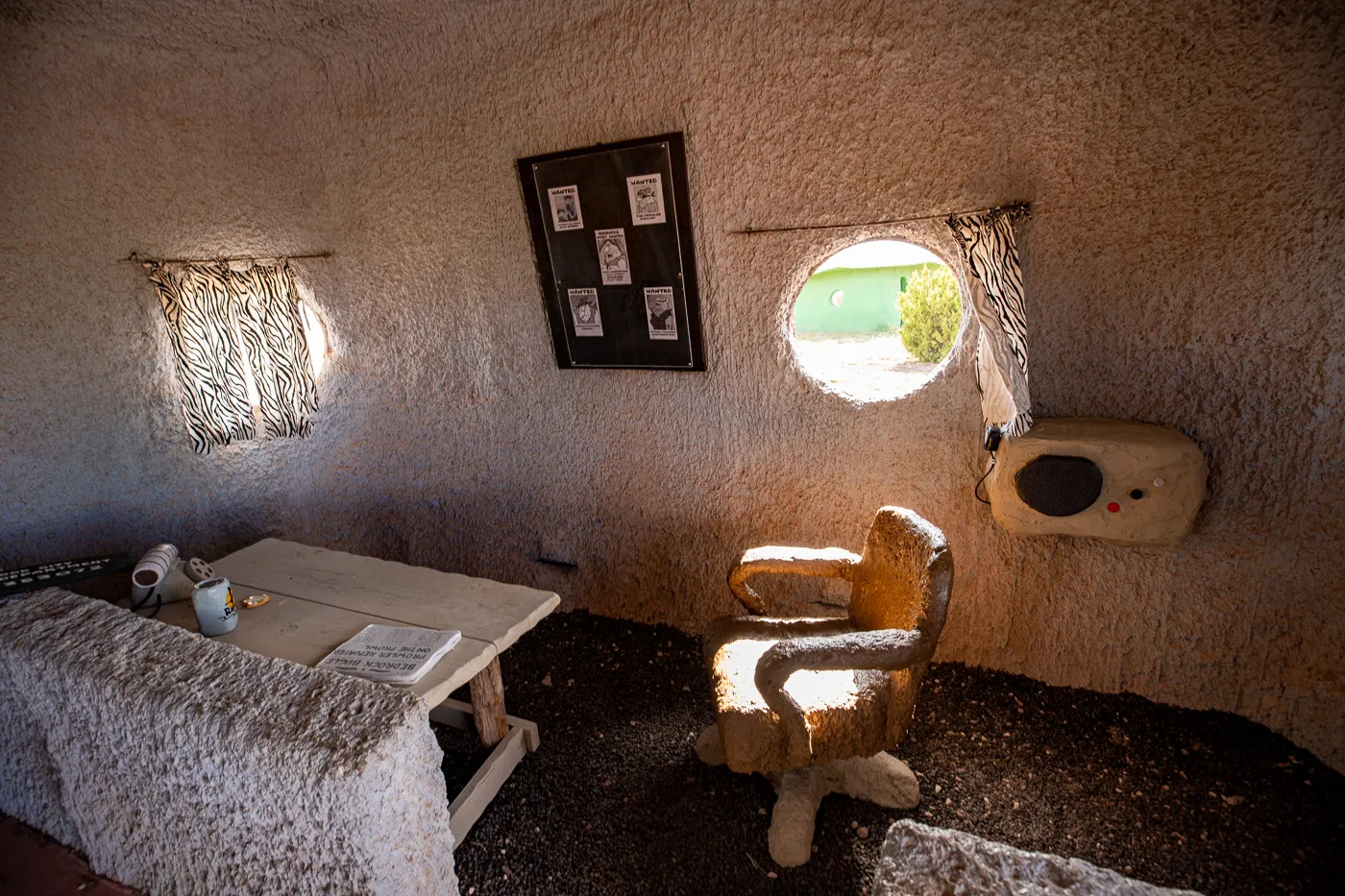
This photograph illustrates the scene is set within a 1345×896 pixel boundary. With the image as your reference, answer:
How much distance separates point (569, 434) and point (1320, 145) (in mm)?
3035

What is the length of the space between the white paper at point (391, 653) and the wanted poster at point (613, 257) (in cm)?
171

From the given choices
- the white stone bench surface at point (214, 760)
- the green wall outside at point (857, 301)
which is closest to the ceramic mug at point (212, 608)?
the white stone bench surface at point (214, 760)

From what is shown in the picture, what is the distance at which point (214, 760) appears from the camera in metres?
1.61

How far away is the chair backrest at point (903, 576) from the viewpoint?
1.83 meters

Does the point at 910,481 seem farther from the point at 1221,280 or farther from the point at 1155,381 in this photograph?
the point at 1221,280

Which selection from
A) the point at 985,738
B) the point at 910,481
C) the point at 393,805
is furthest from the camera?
the point at 910,481

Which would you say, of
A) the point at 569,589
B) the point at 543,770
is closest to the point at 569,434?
the point at 569,589

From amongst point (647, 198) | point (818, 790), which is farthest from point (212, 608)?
point (647, 198)

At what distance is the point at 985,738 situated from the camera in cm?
252

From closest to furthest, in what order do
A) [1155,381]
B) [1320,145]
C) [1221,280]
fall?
[1320,145] < [1221,280] < [1155,381]

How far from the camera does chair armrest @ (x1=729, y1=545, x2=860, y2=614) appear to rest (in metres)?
2.34

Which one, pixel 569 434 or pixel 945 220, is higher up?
pixel 945 220

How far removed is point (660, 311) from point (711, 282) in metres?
0.28

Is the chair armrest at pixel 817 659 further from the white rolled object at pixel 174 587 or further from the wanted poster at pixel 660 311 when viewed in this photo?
the white rolled object at pixel 174 587
